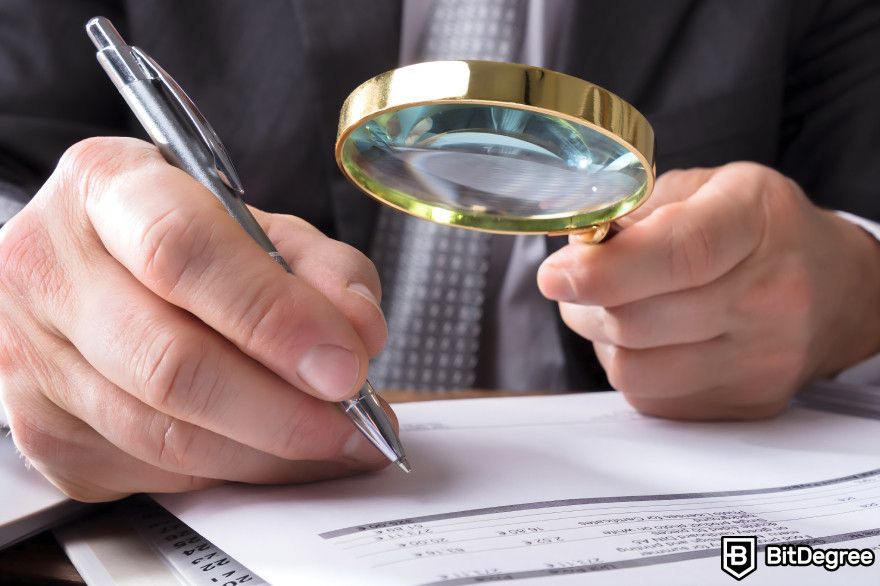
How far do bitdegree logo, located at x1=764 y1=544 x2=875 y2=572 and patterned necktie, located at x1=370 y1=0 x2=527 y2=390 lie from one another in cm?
75

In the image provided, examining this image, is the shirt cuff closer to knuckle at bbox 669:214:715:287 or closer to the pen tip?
knuckle at bbox 669:214:715:287

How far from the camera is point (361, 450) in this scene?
1.73 feet

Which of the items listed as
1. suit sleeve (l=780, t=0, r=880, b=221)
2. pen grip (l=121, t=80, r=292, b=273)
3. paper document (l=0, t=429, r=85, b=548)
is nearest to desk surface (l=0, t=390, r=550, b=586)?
paper document (l=0, t=429, r=85, b=548)

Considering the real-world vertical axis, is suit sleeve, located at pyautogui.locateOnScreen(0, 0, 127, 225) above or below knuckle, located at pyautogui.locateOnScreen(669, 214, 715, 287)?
above

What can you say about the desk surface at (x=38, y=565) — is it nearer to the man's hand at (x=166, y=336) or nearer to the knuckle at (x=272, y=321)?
the man's hand at (x=166, y=336)

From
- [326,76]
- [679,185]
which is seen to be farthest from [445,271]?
[679,185]

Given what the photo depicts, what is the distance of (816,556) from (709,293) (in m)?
0.33

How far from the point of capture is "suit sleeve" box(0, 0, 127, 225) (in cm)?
105

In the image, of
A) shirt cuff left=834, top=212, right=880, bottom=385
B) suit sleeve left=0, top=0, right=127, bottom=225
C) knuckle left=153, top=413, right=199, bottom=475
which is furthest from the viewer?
suit sleeve left=0, top=0, right=127, bottom=225

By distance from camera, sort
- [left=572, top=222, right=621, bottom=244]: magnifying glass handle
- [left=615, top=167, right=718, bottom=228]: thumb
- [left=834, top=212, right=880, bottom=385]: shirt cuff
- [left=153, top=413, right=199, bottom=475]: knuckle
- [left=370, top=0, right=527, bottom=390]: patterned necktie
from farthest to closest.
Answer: [left=370, top=0, right=527, bottom=390]: patterned necktie → [left=834, top=212, right=880, bottom=385]: shirt cuff → [left=615, top=167, right=718, bottom=228]: thumb → [left=572, top=222, right=621, bottom=244]: magnifying glass handle → [left=153, top=413, right=199, bottom=475]: knuckle

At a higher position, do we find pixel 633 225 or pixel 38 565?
pixel 633 225

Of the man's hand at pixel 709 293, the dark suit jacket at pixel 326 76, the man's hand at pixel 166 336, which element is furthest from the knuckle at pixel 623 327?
the dark suit jacket at pixel 326 76

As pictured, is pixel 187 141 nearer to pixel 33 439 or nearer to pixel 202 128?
pixel 202 128

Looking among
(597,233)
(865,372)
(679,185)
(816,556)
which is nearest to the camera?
(816,556)
